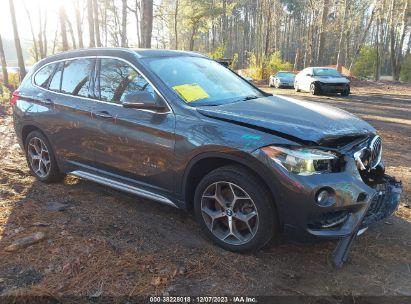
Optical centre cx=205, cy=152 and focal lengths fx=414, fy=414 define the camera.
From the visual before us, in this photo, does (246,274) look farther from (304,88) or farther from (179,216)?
(304,88)

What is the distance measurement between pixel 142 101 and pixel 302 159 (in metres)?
1.64

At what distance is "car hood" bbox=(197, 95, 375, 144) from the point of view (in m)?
3.50

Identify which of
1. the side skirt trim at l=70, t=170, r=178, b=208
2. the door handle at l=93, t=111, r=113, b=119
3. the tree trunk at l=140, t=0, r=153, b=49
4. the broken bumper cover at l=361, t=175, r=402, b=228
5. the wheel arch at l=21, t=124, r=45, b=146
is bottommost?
the side skirt trim at l=70, t=170, r=178, b=208

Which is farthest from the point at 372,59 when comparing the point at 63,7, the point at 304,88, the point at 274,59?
the point at 63,7

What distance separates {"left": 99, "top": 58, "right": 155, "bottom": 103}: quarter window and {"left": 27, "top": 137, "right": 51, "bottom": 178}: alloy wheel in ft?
4.91

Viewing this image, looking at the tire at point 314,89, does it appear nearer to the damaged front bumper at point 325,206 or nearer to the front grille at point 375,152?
the front grille at point 375,152

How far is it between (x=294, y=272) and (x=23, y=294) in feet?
7.16

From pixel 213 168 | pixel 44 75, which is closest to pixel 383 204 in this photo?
pixel 213 168

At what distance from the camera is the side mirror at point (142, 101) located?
4.02 meters

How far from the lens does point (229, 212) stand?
378 cm

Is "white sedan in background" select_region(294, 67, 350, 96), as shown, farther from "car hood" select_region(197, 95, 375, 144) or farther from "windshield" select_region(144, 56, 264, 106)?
"car hood" select_region(197, 95, 375, 144)

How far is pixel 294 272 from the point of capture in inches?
140

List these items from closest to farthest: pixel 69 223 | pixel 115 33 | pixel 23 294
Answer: pixel 23 294
pixel 69 223
pixel 115 33

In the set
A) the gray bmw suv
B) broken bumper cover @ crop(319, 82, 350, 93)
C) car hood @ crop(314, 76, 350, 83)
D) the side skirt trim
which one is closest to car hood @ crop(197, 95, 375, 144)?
the gray bmw suv
